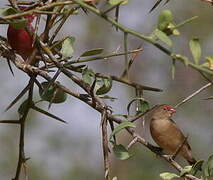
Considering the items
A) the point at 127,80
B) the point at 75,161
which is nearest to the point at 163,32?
the point at 127,80

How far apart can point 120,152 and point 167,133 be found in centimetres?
188

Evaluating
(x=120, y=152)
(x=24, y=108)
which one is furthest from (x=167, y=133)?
(x=120, y=152)

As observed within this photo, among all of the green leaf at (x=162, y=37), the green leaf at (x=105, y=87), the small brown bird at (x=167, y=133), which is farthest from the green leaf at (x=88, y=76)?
the small brown bird at (x=167, y=133)

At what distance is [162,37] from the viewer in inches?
24.7

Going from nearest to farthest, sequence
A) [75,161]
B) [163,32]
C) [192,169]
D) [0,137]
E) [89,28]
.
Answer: [163,32] → [192,169] → [0,137] → [75,161] → [89,28]

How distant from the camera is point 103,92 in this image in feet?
2.64

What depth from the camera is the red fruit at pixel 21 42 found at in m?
Result: 0.84

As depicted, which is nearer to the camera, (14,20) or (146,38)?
(146,38)

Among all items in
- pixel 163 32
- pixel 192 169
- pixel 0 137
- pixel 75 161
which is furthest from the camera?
pixel 75 161

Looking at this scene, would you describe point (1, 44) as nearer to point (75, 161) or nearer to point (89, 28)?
point (75, 161)

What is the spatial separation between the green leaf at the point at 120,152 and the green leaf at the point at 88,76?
81 mm

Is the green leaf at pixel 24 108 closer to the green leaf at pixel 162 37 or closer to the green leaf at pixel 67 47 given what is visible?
the green leaf at pixel 67 47

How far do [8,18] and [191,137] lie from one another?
3.90 metres

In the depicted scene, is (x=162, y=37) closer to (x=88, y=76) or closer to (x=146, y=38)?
(x=146, y=38)
